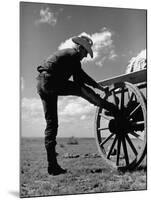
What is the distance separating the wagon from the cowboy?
31 centimetres

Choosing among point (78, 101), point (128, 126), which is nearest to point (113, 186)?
point (128, 126)

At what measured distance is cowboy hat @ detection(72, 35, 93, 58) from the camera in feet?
19.3

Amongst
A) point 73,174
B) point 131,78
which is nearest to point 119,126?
point 131,78

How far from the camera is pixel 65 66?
19.1ft

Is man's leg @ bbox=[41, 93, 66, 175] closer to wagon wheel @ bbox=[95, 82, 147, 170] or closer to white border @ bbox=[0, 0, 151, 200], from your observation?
white border @ bbox=[0, 0, 151, 200]

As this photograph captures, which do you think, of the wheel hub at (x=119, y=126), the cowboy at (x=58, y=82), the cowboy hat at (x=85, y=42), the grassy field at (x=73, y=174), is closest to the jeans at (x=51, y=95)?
the cowboy at (x=58, y=82)

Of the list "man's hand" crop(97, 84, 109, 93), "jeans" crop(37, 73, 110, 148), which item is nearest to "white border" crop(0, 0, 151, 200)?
"jeans" crop(37, 73, 110, 148)

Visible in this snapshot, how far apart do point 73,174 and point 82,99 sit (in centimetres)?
93

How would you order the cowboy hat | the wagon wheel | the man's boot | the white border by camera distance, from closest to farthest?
the white border
the man's boot
the cowboy hat
the wagon wheel

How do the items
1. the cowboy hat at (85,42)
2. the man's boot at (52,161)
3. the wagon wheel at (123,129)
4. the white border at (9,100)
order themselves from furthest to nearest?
the wagon wheel at (123,129)
the cowboy hat at (85,42)
the man's boot at (52,161)
the white border at (9,100)

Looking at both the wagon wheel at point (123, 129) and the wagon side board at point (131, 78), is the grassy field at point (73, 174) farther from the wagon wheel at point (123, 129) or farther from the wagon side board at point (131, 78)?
the wagon side board at point (131, 78)

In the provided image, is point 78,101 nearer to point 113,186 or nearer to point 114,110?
point 114,110

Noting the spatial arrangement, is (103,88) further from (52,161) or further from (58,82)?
(52,161)

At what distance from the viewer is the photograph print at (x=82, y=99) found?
223 inches
